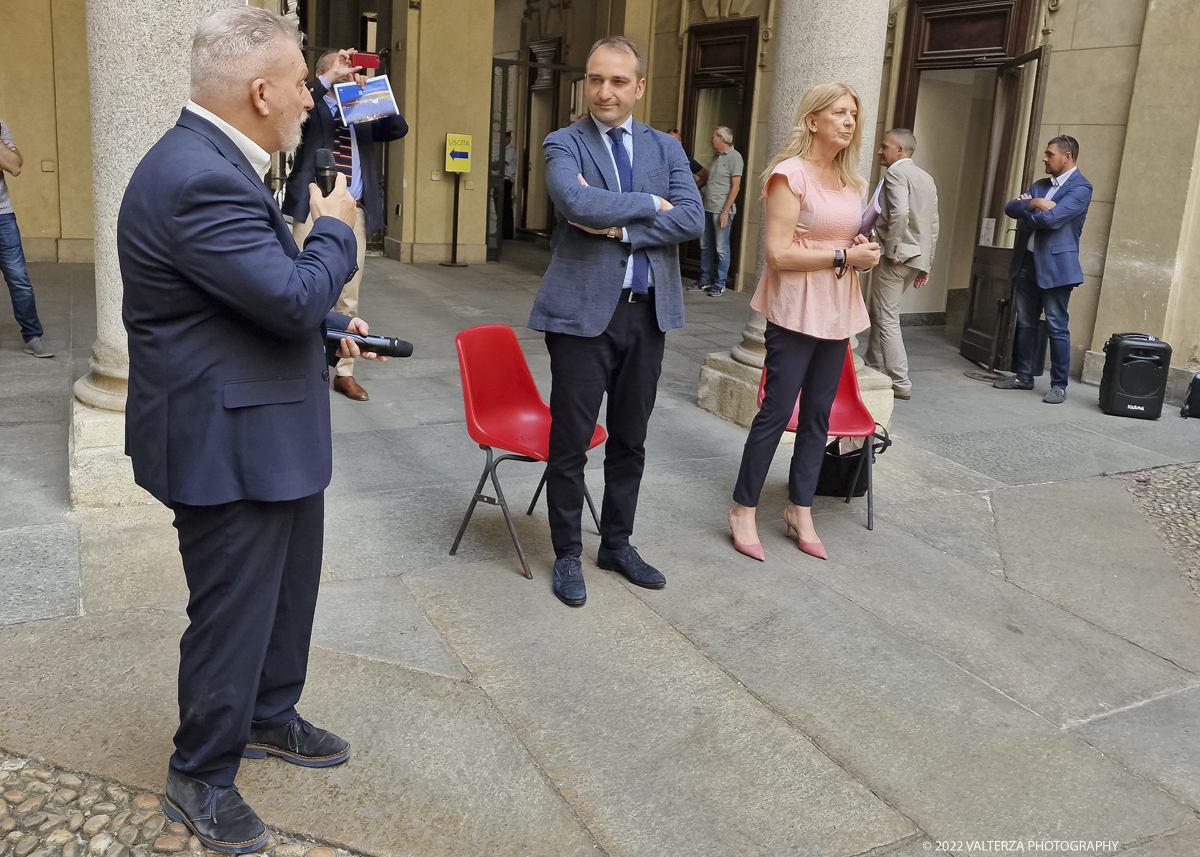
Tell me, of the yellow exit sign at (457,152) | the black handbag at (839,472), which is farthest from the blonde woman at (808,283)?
the yellow exit sign at (457,152)

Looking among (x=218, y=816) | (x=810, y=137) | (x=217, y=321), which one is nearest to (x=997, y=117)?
(x=810, y=137)

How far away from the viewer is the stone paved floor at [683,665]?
2662 mm

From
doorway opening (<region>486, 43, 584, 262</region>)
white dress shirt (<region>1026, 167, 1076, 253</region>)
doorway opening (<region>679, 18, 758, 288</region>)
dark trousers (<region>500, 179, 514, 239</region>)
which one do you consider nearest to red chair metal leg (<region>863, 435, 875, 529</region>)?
white dress shirt (<region>1026, 167, 1076, 253</region>)

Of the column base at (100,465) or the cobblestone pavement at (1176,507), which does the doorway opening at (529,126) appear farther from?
the column base at (100,465)

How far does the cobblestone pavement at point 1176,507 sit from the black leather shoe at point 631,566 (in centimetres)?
226

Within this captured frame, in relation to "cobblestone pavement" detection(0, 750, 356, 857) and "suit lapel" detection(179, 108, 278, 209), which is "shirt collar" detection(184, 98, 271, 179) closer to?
"suit lapel" detection(179, 108, 278, 209)

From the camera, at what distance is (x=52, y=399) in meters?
6.05

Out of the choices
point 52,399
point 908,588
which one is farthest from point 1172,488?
point 52,399

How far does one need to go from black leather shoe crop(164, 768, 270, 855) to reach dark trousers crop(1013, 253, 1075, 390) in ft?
22.6

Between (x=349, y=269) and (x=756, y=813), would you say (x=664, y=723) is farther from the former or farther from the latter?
(x=349, y=269)

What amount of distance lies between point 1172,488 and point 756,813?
412cm

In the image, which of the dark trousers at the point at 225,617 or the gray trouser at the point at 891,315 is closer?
the dark trousers at the point at 225,617

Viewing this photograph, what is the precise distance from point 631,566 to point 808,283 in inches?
51.7
